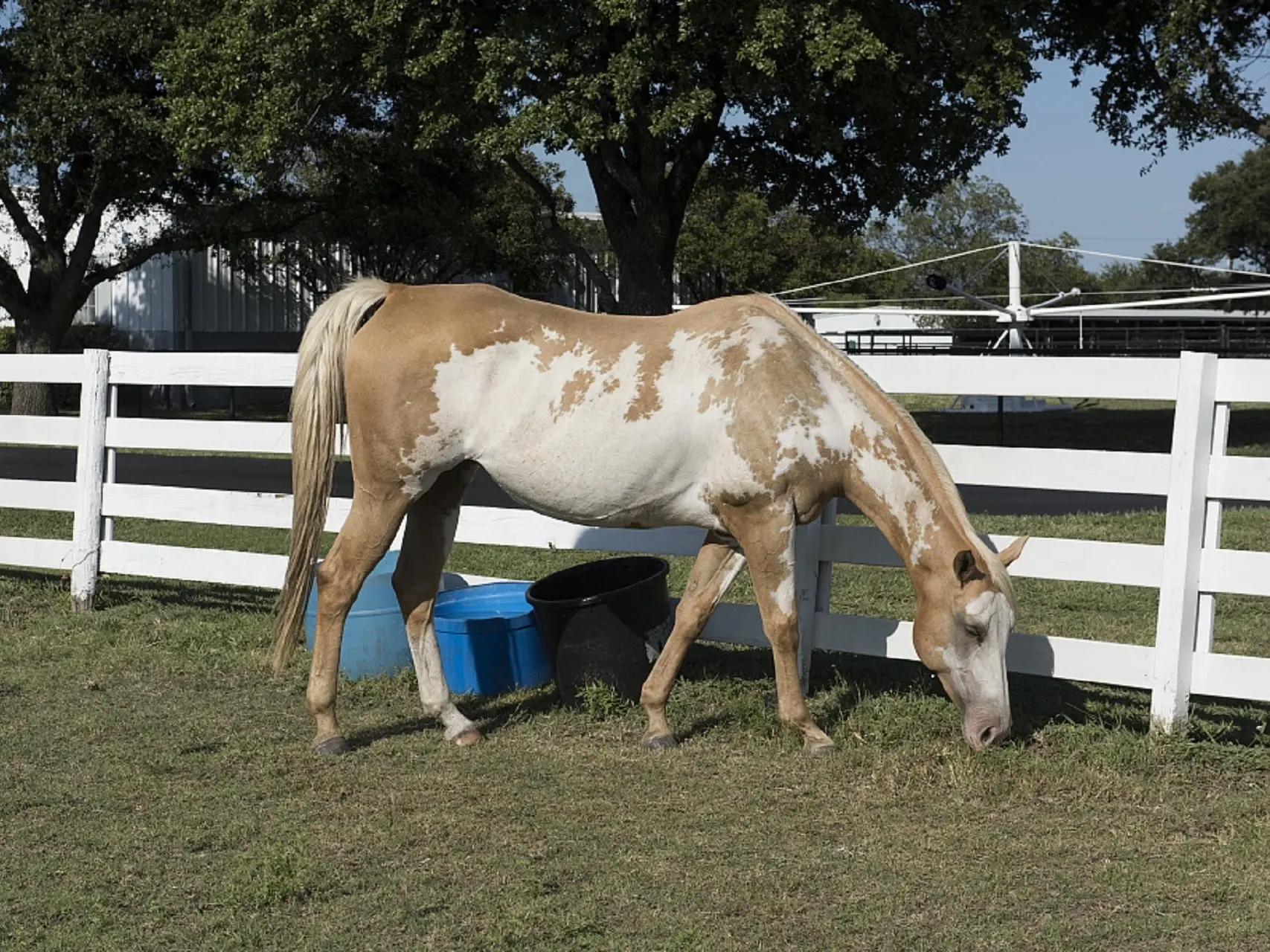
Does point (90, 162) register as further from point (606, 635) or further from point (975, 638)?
point (975, 638)

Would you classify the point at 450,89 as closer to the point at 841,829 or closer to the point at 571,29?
the point at 571,29

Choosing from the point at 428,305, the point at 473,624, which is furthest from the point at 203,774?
the point at 428,305

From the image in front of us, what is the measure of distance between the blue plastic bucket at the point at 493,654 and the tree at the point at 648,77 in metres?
10.6

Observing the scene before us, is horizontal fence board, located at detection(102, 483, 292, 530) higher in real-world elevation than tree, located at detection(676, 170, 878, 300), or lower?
lower

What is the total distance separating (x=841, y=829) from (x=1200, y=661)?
6.13 ft

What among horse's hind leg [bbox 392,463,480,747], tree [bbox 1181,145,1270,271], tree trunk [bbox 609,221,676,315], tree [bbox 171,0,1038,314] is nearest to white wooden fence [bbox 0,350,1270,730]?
horse's hind leg [bbox 392,463,480,747]

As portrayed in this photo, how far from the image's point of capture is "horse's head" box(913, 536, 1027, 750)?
5051mm

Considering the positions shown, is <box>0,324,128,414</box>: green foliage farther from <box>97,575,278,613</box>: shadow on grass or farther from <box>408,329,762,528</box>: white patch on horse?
<box>408,329,762,528</box>: white patch on horse

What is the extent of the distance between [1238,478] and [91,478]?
631 centimetres

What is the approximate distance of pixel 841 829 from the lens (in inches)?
174

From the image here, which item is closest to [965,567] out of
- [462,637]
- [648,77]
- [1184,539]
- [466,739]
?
[1184,539]

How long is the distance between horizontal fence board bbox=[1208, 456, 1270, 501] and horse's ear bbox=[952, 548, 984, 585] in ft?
3.58

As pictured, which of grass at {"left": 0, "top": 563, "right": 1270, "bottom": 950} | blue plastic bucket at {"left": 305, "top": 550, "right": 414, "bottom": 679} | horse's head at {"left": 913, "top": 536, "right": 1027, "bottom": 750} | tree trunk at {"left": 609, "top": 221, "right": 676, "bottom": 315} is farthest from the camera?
tree trunk at {"left": 609, "top": 221, "right": 676, "bottom": 315}

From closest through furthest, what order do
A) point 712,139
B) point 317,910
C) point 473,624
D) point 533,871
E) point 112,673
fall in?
point 317,910
point 533,871
point 473,624
point 112,673
point 712,139
